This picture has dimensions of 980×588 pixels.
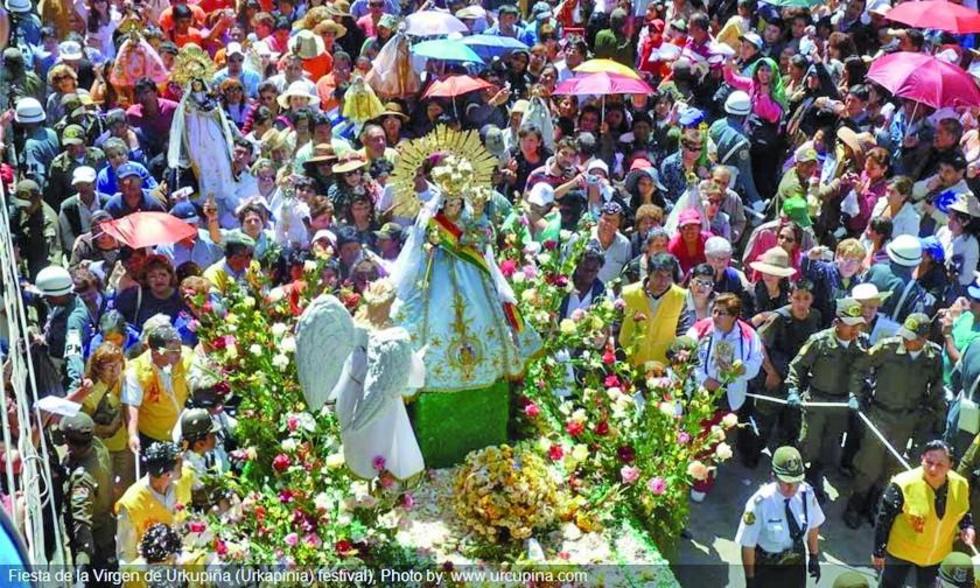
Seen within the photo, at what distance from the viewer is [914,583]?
8.53 meters

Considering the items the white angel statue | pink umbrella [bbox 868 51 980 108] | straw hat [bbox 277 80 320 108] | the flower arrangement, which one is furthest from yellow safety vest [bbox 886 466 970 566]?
straw hat [bbox 277 80 320 108]

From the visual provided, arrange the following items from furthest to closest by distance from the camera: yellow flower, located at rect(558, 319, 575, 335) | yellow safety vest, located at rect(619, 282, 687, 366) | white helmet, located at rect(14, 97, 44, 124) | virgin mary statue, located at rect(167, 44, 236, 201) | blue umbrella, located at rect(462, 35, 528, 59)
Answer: blue umbrella, located at rect(462, 35, 528, 59) → white helmet, located at rect(14, 97, 44, 124) → virgin mary statue, located at rect(167, 44, 236, 201) → yellow safety vest, located at rect(619, 282, 687, 366) → yellow flower, located at rect(558, 319, 575, 335)

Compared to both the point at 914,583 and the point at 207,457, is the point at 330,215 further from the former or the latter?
the point at 914,583

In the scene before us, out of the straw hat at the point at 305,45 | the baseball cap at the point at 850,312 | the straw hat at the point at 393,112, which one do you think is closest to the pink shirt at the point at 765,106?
the straw hat at the point at 393,112

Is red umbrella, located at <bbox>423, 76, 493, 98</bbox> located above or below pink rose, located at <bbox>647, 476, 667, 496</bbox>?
above

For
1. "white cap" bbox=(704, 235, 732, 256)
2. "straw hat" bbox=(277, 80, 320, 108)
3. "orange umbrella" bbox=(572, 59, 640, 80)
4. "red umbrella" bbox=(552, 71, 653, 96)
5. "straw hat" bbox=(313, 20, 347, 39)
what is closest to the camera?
"white cap" bbox=(704, 235, 732, 256)

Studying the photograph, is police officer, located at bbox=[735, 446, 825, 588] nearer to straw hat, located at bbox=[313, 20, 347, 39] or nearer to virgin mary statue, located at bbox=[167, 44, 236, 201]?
virgin mary statue, located at bbox=[167, 44, 236, 201]

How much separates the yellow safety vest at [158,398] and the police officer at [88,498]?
25.3 inches

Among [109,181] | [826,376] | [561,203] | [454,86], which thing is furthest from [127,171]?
[826,376]

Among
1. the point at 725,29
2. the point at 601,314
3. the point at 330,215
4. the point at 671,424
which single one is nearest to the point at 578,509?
the point at 671,424

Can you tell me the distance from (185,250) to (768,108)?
20.0ft

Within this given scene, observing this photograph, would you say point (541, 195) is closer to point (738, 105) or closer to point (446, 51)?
point (738, 105)

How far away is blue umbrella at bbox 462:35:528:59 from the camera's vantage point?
13.8m

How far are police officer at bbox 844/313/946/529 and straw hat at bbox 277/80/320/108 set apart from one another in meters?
6.15
